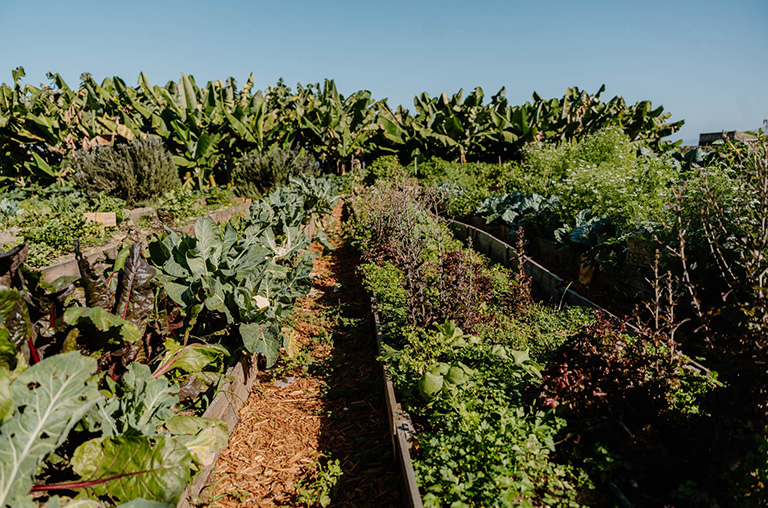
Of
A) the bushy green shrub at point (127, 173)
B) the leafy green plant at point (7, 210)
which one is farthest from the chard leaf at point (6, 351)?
the bushy green shrub at point (127, 173)

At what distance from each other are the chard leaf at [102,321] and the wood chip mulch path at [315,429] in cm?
115

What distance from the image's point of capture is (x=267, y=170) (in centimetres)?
1459

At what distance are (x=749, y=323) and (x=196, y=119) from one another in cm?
1597

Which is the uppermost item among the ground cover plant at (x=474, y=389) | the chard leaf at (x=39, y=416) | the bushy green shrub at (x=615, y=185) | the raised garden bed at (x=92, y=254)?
the bushy green shrub at (x=615, y=185)

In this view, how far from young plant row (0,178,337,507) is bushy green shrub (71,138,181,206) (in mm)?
8381

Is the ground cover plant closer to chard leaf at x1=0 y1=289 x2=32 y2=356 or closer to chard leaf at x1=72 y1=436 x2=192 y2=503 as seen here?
chard leaf at x1=72 y1=436 x2=192 y2=503

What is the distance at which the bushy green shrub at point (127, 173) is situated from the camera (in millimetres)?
10750

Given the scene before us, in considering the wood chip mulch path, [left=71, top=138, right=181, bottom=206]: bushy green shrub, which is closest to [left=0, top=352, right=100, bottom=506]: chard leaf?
the wood chip mulch path

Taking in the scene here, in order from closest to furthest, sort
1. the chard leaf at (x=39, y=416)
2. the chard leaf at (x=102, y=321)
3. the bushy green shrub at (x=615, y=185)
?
the chard leaf at (x=39, y=416) → the chard leaf at (x=102, y=321) → the bushy green shrub at (x=615, y=185)

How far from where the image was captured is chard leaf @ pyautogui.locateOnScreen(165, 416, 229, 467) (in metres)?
2.43

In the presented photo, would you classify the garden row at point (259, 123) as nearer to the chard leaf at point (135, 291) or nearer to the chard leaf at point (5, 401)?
the chard leaf at point (135, 291)

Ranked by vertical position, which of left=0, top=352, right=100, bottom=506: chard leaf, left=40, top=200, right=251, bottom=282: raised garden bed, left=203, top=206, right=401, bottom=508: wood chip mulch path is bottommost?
left=203, top=206, right=401, bottom=508: wood chip mulch path

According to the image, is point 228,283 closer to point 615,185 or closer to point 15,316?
point 15,316

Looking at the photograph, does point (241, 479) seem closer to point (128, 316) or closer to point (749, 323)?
point (128, 316)
